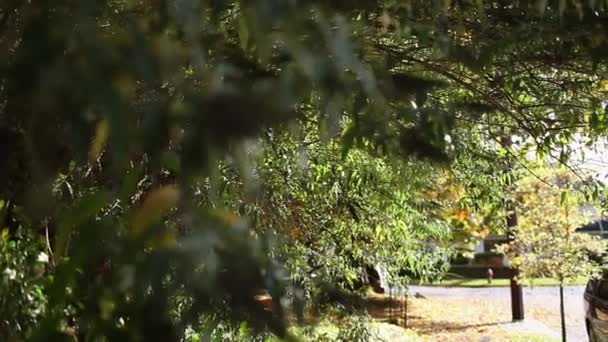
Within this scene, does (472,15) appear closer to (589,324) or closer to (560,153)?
(560,153)

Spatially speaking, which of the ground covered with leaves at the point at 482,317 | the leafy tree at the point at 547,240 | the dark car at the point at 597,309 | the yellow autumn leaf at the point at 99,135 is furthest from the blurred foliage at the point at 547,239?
the yellow autumn leaf at the point at 99,135

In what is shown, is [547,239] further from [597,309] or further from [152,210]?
[152,210]

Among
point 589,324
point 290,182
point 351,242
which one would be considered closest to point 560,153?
point 290,182

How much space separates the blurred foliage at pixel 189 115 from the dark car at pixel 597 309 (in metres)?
5.02

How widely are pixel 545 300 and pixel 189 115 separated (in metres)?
18.3

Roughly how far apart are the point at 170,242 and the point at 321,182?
12.0ft

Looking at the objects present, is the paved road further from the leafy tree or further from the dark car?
the dark car

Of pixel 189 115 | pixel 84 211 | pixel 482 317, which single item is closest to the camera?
pixel 189 115

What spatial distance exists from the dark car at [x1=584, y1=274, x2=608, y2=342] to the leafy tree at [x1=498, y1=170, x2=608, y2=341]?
3115mm

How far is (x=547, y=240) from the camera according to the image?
1238cm

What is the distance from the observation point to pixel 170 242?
1007 millimetres

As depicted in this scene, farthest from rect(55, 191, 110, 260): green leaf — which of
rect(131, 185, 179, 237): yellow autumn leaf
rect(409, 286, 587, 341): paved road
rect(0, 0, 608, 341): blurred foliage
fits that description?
rect(409, 286, 587, 341): paved road

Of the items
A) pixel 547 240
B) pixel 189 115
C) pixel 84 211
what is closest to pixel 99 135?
pixel 84 211

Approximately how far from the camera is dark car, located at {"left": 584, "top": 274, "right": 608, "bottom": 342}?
7824 mm
